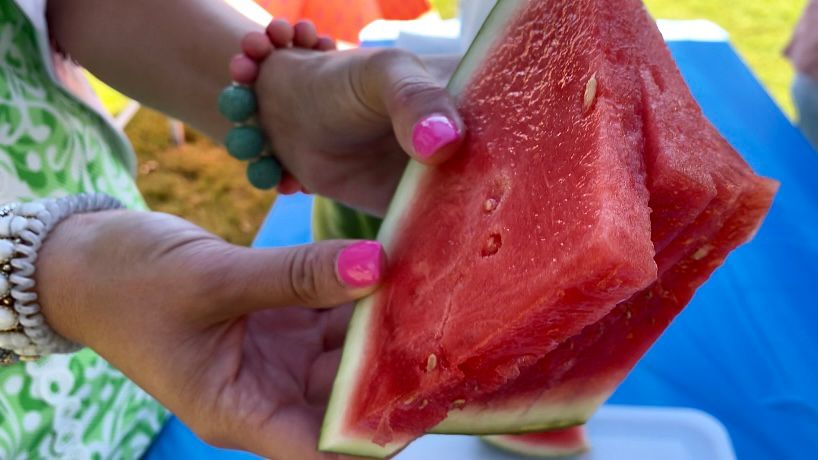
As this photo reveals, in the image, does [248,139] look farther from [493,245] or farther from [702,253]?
[702,253]

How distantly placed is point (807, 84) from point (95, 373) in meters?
1.93

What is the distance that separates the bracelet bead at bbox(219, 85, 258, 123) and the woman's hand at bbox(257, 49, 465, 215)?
0.03m

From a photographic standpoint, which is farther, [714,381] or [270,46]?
[714,381]

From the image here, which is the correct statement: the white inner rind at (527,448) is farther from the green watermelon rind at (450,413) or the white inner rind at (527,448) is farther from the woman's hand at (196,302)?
the woman's hand at (196,302)

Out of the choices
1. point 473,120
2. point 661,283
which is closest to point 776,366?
point 661,283

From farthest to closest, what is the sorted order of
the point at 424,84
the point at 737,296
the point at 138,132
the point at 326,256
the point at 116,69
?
1. the point at 138,132
2. the point at 737,296
3. the point at 116,69
4. the point at 424,84
5. the point at 326,256

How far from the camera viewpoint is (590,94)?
60 centimetres

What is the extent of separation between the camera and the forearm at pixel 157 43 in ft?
3.59

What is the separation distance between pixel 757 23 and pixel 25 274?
4120 millimetres

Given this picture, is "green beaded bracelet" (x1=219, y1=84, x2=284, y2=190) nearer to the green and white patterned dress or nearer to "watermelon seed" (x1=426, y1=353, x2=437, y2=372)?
the green and white patterned dress

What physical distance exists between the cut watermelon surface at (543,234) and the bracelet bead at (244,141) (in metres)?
0.40

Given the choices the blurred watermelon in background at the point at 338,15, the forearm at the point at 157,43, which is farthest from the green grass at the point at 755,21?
the forearm at the point at 157,43

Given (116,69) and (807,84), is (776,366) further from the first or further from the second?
(116,69)

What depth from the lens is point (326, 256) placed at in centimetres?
69
